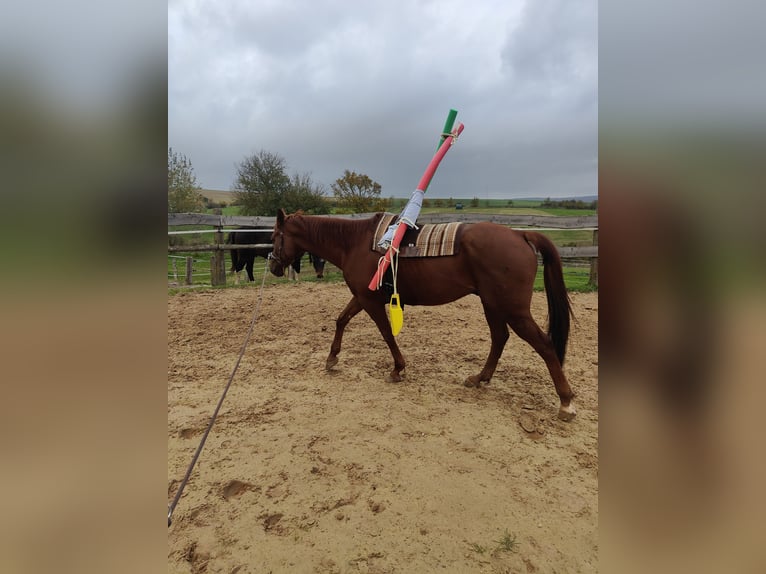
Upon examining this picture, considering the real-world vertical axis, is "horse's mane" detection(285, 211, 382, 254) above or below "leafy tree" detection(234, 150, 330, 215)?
below

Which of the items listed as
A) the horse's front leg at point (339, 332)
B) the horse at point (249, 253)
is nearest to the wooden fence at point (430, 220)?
the horse at point (249, 253)

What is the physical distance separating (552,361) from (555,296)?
0.58 m

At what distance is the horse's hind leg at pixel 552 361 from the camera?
9.59 feet

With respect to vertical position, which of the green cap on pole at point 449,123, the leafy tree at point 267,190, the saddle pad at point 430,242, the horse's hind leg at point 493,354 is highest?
the leafy tree at point 267,190

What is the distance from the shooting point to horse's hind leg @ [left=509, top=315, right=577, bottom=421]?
9.59 feet

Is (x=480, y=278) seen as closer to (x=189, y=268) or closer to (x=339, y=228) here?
(x=339, y=228)

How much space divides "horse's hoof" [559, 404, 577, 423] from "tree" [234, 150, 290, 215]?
20.6 m

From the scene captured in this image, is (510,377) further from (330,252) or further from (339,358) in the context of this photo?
(330,252)

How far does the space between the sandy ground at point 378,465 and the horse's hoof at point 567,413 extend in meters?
0.07

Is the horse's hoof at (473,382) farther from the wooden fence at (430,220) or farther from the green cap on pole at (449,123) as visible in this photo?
the wooden fence at (430,220)

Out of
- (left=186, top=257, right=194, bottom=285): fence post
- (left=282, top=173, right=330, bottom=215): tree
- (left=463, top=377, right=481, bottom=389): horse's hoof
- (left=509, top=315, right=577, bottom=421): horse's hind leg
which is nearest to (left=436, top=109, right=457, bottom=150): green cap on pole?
(left=509, top=315, right=577, bottom=421): horse's hind leg

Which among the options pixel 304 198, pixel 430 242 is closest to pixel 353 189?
pixel 304 198

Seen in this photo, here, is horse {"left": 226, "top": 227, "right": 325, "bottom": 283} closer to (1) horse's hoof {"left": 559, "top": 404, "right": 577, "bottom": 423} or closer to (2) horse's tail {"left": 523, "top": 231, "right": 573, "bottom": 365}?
(2) horse's tail {"left": 523, "top": 231, "right": 573, "bottom": 365}
